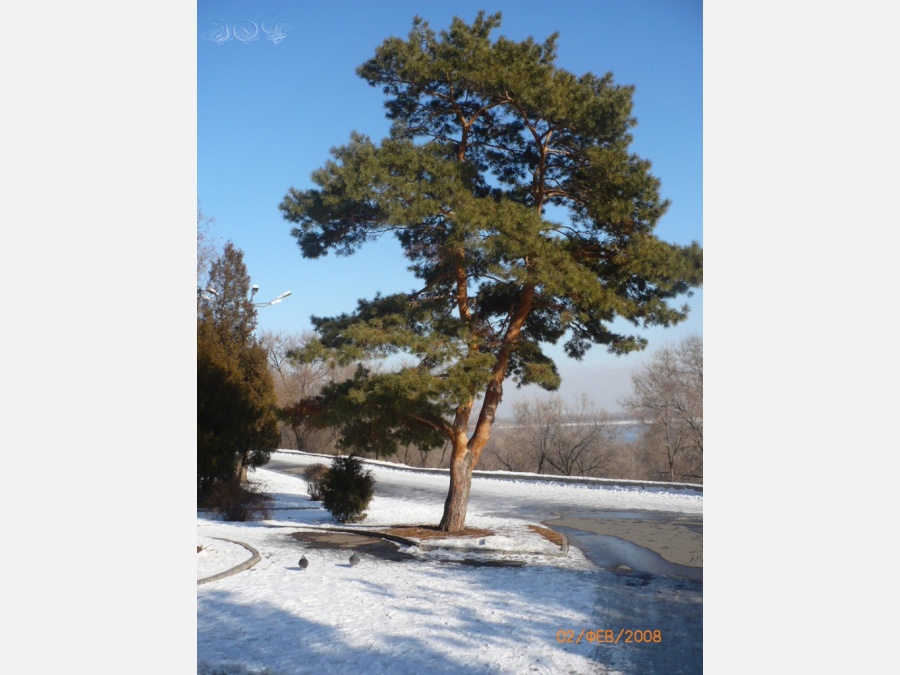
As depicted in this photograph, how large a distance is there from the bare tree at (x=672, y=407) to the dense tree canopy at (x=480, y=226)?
1.58 metres

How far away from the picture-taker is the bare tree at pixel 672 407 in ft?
28.3

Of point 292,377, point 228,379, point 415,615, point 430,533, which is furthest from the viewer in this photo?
point 292,377

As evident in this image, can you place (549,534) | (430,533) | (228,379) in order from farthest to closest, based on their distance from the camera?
1. (228,379)
2. (549,534)
3. (430,533)

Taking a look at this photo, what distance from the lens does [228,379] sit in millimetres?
8312

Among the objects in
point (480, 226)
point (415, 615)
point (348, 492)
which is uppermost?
point (480, 226)

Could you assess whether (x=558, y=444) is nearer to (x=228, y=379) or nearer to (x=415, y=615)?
(x=228, y=379)

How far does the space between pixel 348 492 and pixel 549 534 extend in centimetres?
261

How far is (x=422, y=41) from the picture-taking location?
247 inches

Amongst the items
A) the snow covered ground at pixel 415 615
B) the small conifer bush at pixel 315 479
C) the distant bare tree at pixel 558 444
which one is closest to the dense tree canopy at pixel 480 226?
the snow covered ground at pixel 415 615

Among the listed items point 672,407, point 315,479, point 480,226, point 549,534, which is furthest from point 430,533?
point 672,407

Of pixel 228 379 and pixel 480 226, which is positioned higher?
pixel 480 226

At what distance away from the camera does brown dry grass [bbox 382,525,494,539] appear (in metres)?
6.53
